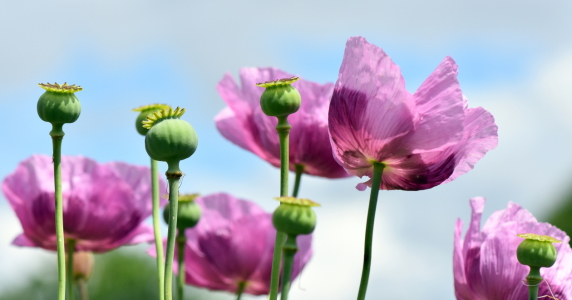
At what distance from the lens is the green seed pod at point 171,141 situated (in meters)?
0.67

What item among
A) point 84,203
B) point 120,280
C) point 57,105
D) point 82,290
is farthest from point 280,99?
point 120,280

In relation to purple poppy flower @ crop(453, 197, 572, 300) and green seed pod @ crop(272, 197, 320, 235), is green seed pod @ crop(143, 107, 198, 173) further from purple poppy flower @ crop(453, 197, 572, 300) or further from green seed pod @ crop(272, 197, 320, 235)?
purple poppy flower @ crop(453, 197, 572, 300)

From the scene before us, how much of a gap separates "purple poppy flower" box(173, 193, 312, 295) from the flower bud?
0.48ft

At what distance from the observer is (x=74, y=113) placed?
2.43 feet

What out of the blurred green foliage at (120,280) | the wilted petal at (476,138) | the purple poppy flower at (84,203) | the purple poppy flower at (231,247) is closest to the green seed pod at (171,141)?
the wilted petal at (476,138)

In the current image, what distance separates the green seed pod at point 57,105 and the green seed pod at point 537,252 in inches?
15.5

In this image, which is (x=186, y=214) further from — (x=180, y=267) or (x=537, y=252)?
(x=537, y=252)

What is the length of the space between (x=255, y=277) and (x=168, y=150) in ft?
2.00

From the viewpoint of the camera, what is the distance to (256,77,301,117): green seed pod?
770mm

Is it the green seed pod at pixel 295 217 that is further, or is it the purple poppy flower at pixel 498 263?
the purple poppy flower at pixel 498 263

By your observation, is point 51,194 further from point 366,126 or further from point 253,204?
point 366,126

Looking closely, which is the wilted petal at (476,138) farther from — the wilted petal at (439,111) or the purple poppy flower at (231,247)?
the purple poppy flower at (231,247)

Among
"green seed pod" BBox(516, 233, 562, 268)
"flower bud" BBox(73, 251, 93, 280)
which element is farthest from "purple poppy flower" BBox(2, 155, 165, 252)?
"green seed pod" BBox(516, 233, 562, 268)

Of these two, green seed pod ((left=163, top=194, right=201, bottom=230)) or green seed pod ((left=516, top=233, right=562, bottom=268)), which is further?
green seed pod ((left=163, top=194, right=201, bottom=230))
